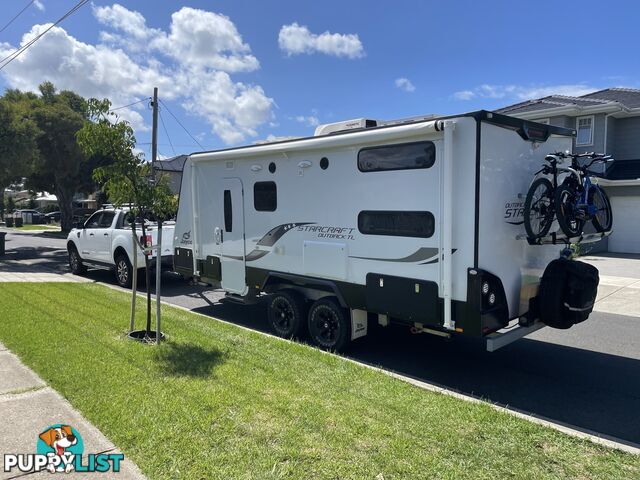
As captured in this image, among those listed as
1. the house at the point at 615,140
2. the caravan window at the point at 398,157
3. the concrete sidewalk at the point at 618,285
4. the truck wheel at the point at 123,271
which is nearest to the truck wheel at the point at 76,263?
the truck wheel at the point at 123,271

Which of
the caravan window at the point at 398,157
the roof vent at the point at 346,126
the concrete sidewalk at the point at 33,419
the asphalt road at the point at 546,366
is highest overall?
the roof vent at the point at 346,126

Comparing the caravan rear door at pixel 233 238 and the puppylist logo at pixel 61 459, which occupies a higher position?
the caravan rear door at pixel 233 238

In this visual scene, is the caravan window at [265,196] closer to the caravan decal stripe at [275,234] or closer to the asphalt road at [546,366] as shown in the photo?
the caravan decal stripe at [275,234]

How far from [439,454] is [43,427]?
3073 mm

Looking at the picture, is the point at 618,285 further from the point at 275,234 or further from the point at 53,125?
the point at 53,125

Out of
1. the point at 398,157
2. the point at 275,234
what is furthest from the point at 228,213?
the point at 398,157

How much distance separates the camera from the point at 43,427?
3.84 m

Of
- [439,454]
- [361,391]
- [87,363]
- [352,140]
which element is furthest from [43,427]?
[352,140]

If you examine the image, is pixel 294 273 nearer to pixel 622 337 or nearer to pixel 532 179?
pixel 532 179

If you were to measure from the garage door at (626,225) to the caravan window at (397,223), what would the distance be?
53.8 feet

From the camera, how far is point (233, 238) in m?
7.66

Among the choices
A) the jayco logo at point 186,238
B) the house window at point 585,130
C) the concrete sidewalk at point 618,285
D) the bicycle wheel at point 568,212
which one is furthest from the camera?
the house window at point 585,130

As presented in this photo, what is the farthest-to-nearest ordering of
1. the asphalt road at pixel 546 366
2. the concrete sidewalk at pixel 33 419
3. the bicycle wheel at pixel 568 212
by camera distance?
the bicycle wheel at pixel 568 212 < the asphalt road at pixel 546 366 < the concrete sidewalk at pixel 33 419

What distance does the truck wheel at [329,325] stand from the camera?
6152mm
